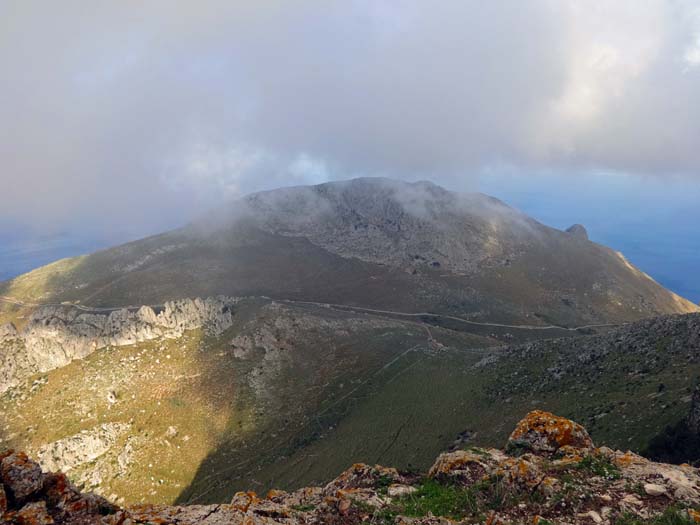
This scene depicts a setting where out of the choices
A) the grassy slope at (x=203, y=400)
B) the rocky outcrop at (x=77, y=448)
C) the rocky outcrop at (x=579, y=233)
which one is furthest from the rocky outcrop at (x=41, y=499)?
the rocky outcrop at (x=579, y=233)

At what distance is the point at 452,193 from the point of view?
17125 cm

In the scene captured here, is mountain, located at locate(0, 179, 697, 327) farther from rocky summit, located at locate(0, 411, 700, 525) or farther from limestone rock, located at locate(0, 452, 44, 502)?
rocky summit, located at locate(0, 411, 700, 525)

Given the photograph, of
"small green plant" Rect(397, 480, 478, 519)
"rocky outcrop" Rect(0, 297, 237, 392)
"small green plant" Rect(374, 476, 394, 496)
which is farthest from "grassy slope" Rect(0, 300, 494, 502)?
"small green plant" Rect(397, 480, 478, 519)

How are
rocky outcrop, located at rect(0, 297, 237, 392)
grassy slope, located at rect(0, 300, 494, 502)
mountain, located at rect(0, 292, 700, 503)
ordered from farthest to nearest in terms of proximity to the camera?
rocky outcrop, located at rect(0, 297, 237, 392) → grassy slope, located at rect(0, 300, 494, 502) → mountain, located at rect(0, 292, 700, 503)

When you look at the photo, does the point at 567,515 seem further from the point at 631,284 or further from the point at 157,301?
the point at 631,284

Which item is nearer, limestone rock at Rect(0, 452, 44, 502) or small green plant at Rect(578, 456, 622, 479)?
limestone rock at Rect(0, 452, 44, 502)

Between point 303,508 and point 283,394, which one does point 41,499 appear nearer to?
point 303,508

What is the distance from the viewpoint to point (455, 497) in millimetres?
14648

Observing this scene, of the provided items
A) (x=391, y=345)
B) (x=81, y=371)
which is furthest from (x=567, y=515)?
(x=81, y=371)

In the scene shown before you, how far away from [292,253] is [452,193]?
265 ft

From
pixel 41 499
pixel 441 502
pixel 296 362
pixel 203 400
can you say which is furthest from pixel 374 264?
pixel 41 499

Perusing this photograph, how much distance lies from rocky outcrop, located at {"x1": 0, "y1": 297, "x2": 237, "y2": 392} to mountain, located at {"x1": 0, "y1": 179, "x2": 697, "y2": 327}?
16974mm

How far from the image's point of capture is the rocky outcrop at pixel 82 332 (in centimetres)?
6128

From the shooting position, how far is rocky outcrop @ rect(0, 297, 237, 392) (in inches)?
2413
